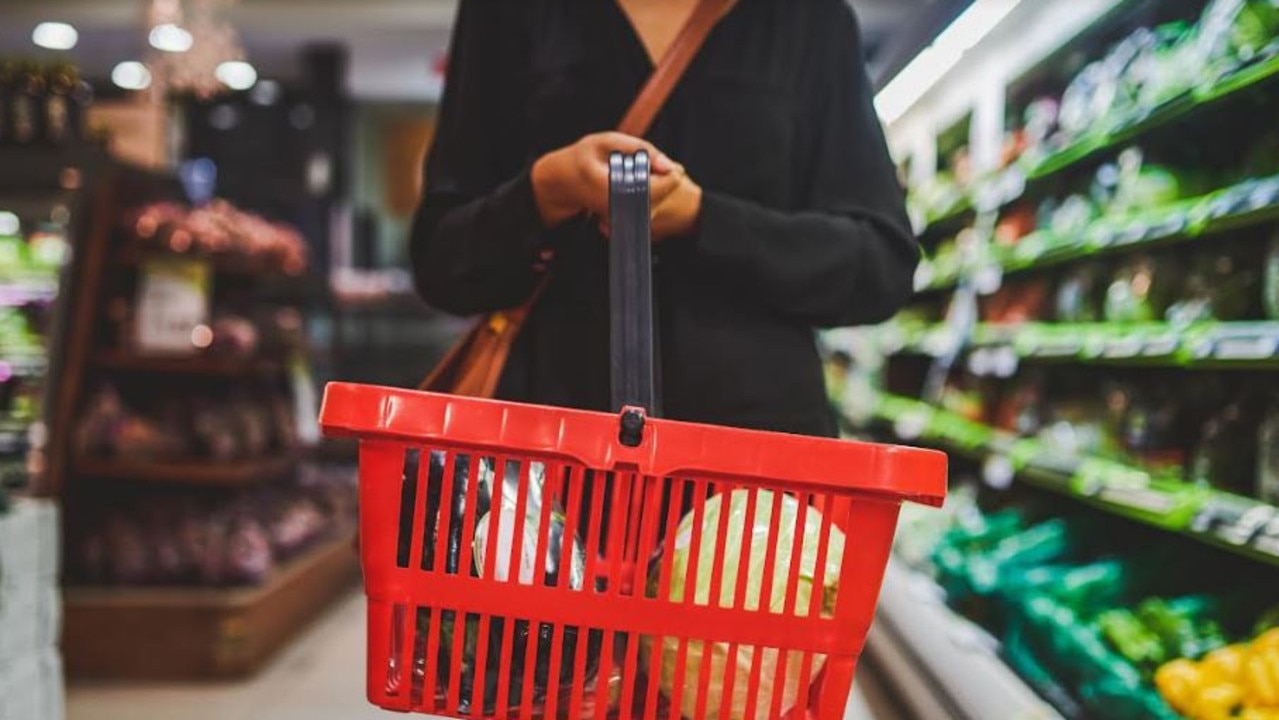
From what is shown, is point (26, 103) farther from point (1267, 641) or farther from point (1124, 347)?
point (1267, 641)

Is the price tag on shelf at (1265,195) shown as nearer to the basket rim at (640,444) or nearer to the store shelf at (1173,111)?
the store shelf at (1173,111)

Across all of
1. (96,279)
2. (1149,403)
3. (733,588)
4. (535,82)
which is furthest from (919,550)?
(733,588)

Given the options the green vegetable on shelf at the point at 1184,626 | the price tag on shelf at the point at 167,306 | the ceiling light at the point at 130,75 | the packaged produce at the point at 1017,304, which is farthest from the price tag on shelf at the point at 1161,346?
the ceiling light at the point at 130,75

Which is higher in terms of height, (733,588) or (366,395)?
(366,395)

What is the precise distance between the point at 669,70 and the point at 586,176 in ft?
0.86

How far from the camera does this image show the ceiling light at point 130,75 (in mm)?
9453

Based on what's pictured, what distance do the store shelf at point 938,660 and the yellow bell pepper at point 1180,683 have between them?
0.28 meters

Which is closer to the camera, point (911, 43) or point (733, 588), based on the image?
point (733, 588)

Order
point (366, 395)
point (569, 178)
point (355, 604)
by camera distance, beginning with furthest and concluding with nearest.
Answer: point (355, 604)
point (569, 178)
point (366, 395)

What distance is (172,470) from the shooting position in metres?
3.53

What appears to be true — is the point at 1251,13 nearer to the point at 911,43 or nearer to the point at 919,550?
the point at 911,43

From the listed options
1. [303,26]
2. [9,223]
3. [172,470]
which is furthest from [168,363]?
[303,26]

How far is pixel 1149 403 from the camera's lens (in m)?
3.03

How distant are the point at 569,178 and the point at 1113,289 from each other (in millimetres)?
2541
